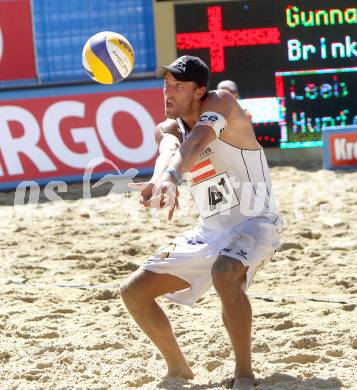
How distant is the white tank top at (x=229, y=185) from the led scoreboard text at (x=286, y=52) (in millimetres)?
7420

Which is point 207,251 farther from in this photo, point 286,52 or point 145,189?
point 286,52

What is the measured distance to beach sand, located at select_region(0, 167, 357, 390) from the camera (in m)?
4.32

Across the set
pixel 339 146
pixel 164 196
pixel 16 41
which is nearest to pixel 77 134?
pixel 16 41

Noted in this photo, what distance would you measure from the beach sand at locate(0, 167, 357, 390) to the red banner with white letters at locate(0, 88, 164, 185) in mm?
1539

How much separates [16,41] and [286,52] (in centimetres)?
356

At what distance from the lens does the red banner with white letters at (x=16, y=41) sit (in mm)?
11336

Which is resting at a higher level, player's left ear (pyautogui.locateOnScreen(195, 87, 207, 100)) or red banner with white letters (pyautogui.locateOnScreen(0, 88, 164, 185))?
player's left ear (pyautogui.locateOnScreen(195, 87, 207, 100))

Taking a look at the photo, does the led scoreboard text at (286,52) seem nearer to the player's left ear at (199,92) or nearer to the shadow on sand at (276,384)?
the player's left ear at (199,92)

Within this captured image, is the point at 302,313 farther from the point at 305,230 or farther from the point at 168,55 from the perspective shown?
the point at 168,55

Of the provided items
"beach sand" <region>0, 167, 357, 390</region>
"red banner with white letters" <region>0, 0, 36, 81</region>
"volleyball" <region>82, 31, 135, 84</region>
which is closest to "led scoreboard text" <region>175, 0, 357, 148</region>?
"red banner with white letters" <region>0, 0, 36, 81</region>

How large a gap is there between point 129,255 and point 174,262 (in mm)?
3041

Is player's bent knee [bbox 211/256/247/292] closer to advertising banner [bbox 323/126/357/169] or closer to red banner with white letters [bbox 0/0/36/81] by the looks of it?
advertising banner [bbox 323/126/357/169]

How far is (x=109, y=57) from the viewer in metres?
6.06

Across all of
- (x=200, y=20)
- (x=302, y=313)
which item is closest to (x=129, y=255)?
(x=302, y=313)
